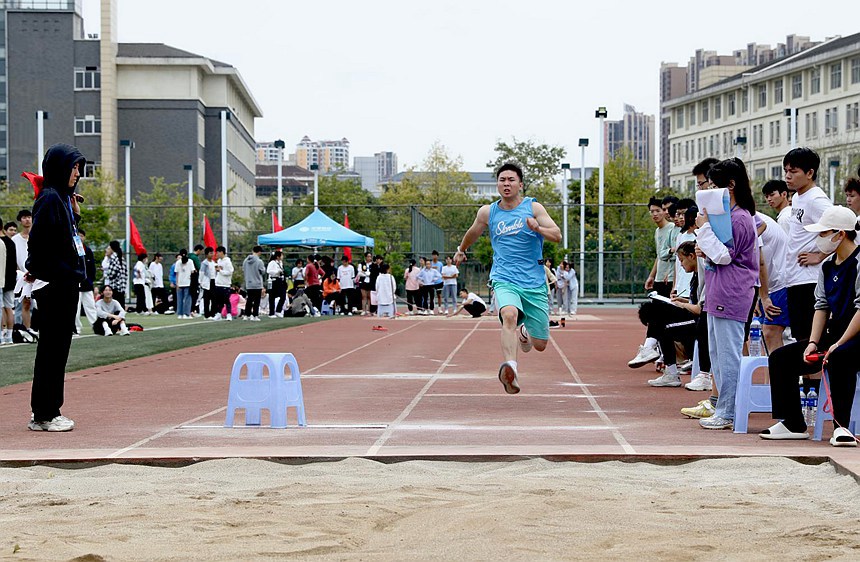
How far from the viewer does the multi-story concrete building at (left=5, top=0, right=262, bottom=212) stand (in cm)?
8356

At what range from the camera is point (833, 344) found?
27.2 feet

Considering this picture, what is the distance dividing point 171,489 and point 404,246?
4052cm

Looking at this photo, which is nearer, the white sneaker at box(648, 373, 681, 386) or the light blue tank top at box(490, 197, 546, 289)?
the light blue tank top at box(490, 197, 546, 289)

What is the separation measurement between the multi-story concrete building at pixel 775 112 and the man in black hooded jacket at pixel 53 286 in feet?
211

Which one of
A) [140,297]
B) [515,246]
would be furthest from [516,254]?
[140,297]

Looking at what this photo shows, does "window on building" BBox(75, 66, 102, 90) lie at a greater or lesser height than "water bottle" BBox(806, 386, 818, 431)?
greater

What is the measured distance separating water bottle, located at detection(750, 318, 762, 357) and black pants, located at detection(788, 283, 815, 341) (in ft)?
6.12

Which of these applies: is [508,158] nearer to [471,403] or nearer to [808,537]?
[471,403]

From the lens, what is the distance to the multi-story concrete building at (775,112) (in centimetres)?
8456

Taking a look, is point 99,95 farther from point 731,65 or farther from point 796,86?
point 731,65

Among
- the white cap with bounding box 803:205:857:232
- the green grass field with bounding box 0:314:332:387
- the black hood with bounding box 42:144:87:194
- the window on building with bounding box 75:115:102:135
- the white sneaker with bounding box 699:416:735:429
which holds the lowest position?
the green grass field with bounding box 0:314:332:387

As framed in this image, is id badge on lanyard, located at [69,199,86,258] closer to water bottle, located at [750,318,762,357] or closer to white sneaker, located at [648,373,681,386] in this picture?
water bottle, located at [750,318,762,357]

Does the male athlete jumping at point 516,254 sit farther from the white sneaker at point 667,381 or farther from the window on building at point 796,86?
the window on building at point 796,86

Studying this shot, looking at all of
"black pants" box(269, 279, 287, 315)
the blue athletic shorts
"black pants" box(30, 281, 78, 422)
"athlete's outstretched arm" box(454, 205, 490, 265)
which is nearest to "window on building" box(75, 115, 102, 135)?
"black pants" box(269, 279, 287, 315)
